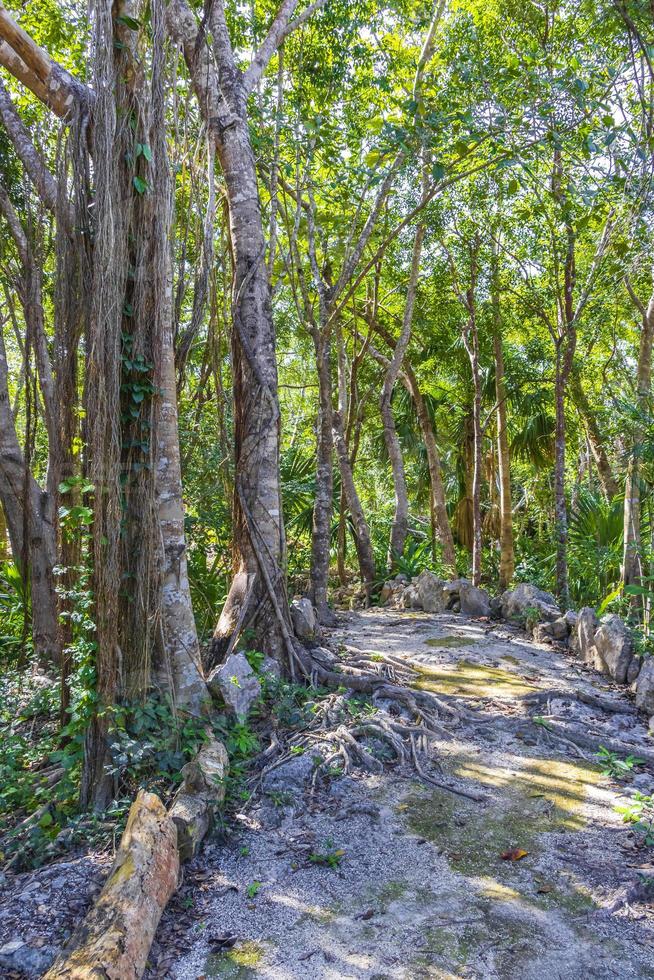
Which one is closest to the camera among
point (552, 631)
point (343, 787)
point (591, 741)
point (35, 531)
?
point (343, 787)

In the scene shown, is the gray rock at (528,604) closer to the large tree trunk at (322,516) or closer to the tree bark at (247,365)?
the large tree trunk at (322,516)

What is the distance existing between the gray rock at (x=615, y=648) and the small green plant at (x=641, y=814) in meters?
1.84

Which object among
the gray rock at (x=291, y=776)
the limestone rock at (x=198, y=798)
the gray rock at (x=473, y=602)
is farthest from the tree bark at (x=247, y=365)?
the gray rock at (x=473, y=602)

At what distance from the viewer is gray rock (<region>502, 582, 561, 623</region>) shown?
623cm

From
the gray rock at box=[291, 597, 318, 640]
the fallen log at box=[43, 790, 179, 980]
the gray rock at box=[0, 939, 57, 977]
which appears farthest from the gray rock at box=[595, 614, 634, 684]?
the gray rock at box=[0, 939, 57, 977]

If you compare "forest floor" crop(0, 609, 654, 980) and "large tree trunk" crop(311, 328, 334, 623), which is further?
"large tree trunk" crop(311, 328, 334, 623)

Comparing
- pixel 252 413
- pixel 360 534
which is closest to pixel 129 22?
pixel 252 413

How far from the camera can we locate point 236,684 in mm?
3773

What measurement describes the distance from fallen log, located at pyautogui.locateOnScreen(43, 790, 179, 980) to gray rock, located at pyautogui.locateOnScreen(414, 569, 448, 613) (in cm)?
493

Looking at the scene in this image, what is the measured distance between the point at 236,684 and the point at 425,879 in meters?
1.55

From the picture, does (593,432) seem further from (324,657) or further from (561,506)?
(324,657)

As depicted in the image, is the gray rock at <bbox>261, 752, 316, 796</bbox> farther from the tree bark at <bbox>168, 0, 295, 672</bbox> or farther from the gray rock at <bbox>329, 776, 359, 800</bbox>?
the tree bark at <bbox>168, 0, 295, 672</bbox>

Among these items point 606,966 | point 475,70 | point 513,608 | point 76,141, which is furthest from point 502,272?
point 606,966

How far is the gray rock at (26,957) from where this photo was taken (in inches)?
82.4
